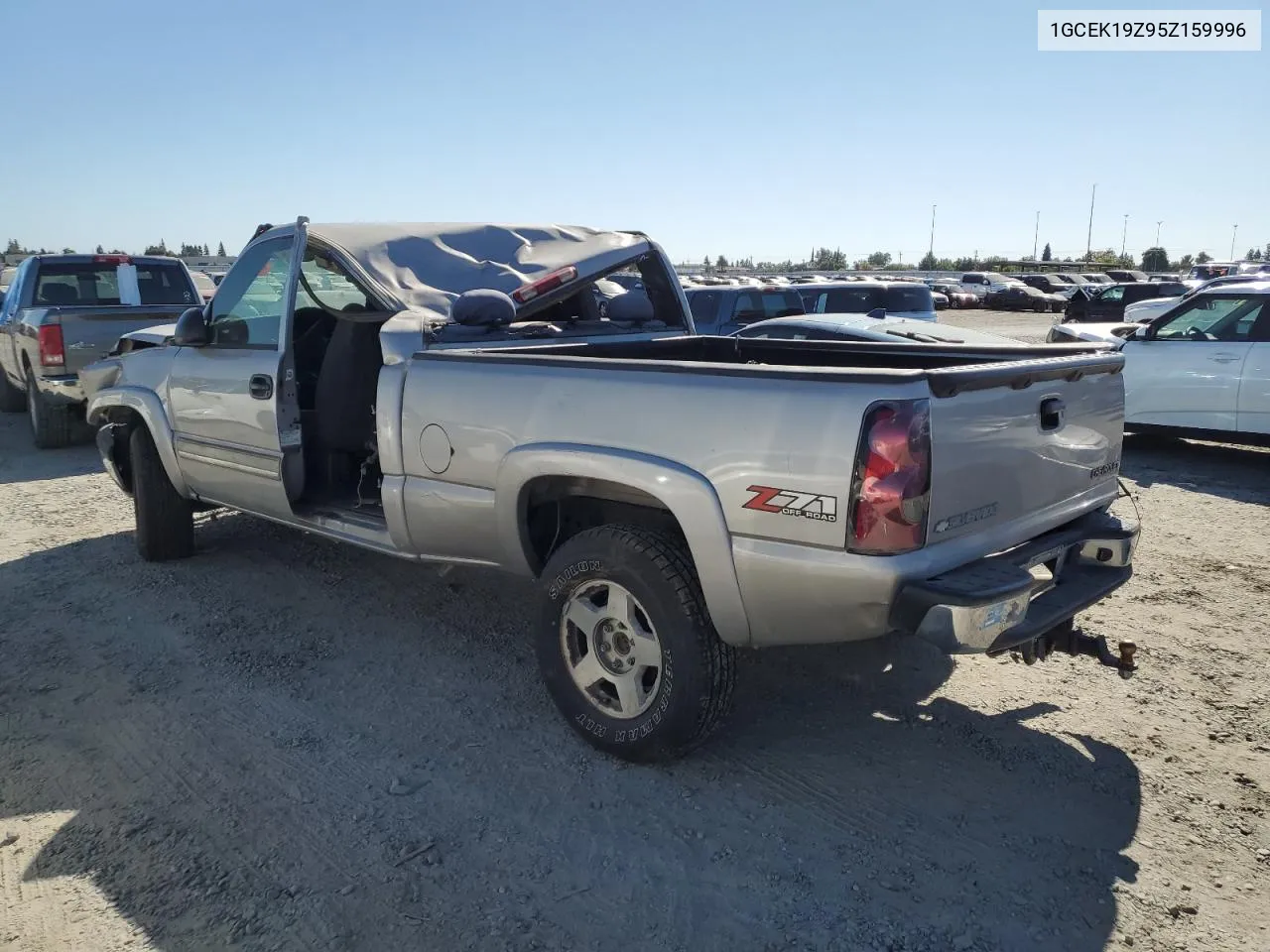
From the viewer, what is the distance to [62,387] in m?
9.44

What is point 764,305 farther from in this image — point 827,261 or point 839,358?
point 827,261

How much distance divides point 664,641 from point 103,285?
9.97m

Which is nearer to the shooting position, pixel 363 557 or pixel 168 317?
pixel 363 557

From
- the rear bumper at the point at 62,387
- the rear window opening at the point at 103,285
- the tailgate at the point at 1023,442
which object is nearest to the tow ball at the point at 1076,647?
the tailgate at the point at 1023,442

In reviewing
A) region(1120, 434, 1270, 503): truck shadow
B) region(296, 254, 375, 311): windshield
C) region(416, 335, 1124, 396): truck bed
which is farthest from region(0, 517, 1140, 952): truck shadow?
region(1120, 434, 1270, 503): truck shadow

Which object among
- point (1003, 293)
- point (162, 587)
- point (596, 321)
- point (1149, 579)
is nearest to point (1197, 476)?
point (1149, 579)

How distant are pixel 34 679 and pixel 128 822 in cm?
153

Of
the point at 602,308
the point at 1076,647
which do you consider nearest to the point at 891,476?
the point at 1076,647

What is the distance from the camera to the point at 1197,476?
338 inches

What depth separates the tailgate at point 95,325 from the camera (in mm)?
9461

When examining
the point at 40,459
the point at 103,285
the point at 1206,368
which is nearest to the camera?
the point at 1206,368

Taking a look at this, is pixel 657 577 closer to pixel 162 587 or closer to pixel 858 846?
pixel 858 846

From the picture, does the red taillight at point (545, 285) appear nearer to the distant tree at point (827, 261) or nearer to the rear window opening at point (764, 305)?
the rear window opening at point (764, 305)

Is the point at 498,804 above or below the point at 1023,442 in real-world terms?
below
